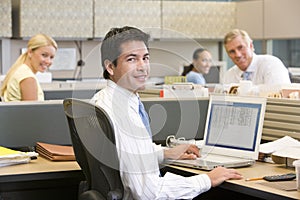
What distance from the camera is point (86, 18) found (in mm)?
5926

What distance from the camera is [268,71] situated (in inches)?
167

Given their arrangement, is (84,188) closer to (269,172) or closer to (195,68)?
(269,172)

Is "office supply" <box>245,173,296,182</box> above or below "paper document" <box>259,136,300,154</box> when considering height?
below

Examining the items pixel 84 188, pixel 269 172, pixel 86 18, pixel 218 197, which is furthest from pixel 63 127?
pixel 86 18

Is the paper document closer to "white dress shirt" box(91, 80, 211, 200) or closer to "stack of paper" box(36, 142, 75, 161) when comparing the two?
"white dress shirt" box(91, 80, 211, 200)

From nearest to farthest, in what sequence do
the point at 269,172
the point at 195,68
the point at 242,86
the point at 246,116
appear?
the point at 269,172 < the point at 246,116 < the point at 242,86 < the point at 195,68

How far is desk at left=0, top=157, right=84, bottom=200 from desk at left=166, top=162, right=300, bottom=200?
1.41 feet

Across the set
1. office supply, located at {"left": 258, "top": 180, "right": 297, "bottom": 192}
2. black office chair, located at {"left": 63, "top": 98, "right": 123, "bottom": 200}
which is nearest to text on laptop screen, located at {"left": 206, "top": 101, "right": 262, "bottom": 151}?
office supply, located at {"left": 258, "top": 180, "right": 297, "bottom": 192}

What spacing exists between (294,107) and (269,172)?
528 millimetres

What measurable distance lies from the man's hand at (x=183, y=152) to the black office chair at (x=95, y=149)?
382mm

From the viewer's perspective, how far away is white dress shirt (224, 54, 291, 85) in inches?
164

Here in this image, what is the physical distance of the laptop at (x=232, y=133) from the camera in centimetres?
261

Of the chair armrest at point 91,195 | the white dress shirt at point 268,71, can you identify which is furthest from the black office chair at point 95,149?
the white dress shirt at point 268,71

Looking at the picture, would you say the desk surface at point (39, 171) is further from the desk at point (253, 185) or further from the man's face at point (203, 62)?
the man's face at point (203, 62)
